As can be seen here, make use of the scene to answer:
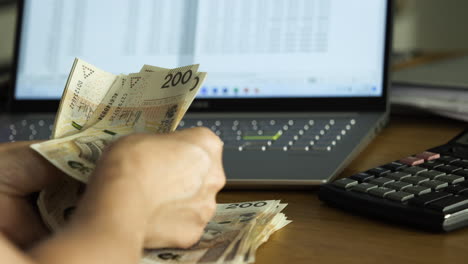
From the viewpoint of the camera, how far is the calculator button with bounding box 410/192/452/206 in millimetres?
498

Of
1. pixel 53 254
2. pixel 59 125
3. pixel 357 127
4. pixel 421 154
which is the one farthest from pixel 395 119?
pixel 53 254

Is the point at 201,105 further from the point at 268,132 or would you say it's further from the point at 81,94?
the point at 81,94

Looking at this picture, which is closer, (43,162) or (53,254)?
(53,254)

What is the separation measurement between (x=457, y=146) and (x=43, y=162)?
463 millimetres

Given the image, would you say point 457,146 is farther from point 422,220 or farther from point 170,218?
point 170,218

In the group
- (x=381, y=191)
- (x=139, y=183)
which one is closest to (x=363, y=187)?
(x=381, y=191)

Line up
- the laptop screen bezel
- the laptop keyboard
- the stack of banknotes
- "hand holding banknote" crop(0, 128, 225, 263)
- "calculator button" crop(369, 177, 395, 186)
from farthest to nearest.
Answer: the laptop screen bezel, the laptop keyboard, "calculator button" crop(369, 177, 395, 186), the stack of banknotes, "hand holding banknote" crop(0, 128, 225, 263)

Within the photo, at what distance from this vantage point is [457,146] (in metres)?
0.68

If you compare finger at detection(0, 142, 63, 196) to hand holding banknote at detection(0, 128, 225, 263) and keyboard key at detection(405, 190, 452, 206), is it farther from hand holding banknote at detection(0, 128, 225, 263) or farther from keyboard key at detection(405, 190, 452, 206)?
keyboard key at detection(405, 190, 452, 206)

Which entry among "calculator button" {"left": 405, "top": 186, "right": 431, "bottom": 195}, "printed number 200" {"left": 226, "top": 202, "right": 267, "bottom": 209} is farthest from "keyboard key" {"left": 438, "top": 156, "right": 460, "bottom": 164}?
"printed number 200" {"left": 226, "top": 202, "right": 267, "bottom": 209}

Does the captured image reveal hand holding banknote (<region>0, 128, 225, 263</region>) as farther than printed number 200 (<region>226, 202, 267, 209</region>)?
No

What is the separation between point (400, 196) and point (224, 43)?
0.47 metres

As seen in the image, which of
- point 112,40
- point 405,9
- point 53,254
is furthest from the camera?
point 405,9

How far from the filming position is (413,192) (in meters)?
0.52
